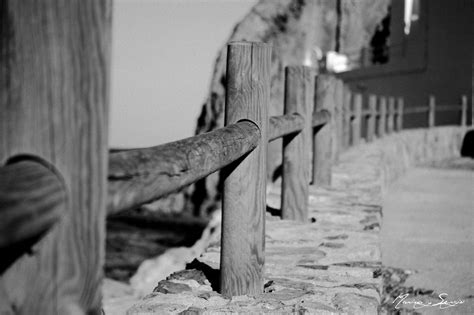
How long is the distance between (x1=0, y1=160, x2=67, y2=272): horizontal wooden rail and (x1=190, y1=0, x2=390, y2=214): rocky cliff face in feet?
51.6

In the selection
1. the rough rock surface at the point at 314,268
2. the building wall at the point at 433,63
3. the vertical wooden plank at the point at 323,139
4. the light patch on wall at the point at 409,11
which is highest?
the light patch on wall at the point at 409,11

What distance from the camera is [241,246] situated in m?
2.05

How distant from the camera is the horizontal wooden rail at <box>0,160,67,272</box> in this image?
0.77 meters

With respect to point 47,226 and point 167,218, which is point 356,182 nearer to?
point 47,226

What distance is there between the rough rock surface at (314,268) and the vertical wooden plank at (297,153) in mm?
91

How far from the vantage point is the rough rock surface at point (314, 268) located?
1.92 m

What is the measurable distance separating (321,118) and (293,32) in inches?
1018

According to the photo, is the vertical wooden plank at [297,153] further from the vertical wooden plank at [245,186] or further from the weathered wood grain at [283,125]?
the vertical wooden plank at [245,186]

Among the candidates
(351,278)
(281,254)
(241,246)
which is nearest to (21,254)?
(241,246)


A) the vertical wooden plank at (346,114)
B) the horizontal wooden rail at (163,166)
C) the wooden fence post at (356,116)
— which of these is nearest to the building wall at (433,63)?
the wooden fence post at (356,116)

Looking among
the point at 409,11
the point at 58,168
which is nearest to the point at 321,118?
the point at 58,168

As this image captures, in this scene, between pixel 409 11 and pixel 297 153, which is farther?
pixel 409 11

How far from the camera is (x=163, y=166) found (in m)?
1.21

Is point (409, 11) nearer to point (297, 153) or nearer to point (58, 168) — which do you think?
point (297, 153)
